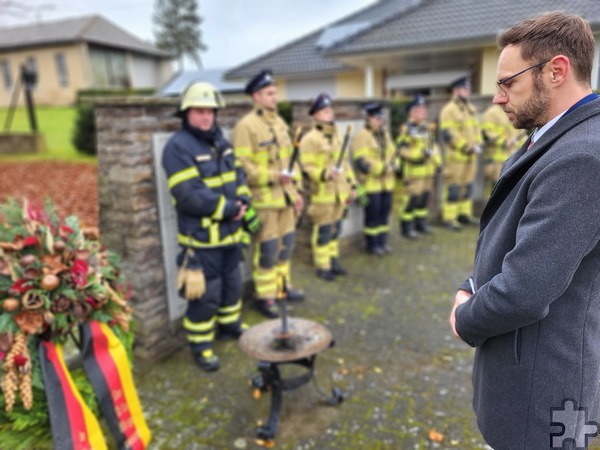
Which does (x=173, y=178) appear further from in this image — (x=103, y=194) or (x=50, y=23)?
(x=50, y=23)

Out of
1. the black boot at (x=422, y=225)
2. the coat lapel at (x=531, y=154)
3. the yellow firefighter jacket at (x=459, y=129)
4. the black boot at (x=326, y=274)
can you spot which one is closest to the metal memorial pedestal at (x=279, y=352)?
the coat lapel at (x=531, y=154)

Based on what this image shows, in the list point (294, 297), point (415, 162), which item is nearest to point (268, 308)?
point (294, 297)

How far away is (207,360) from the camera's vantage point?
151 inches

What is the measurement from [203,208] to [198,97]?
0.88 metres

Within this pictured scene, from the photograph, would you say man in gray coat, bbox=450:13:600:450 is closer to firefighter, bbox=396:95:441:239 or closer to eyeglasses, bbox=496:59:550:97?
eyeglasses, bbox=496:59:550:97

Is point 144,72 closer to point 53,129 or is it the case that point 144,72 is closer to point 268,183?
point 53,129

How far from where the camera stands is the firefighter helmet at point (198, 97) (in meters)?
3.57

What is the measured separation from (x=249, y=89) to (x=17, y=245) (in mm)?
2764

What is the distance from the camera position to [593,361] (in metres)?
1.52

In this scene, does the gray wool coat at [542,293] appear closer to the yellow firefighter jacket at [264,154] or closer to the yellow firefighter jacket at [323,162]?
the yellow firefighter jacket at [264,154]

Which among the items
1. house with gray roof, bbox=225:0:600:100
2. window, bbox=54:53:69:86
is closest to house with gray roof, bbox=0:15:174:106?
window, bbox=54:53:69:86

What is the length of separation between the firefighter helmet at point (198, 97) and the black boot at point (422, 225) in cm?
526

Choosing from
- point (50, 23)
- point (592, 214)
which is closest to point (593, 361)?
point (592, 214)

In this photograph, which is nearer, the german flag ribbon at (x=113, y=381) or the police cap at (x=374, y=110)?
the german flag ribbon at (x=113, y=381)
